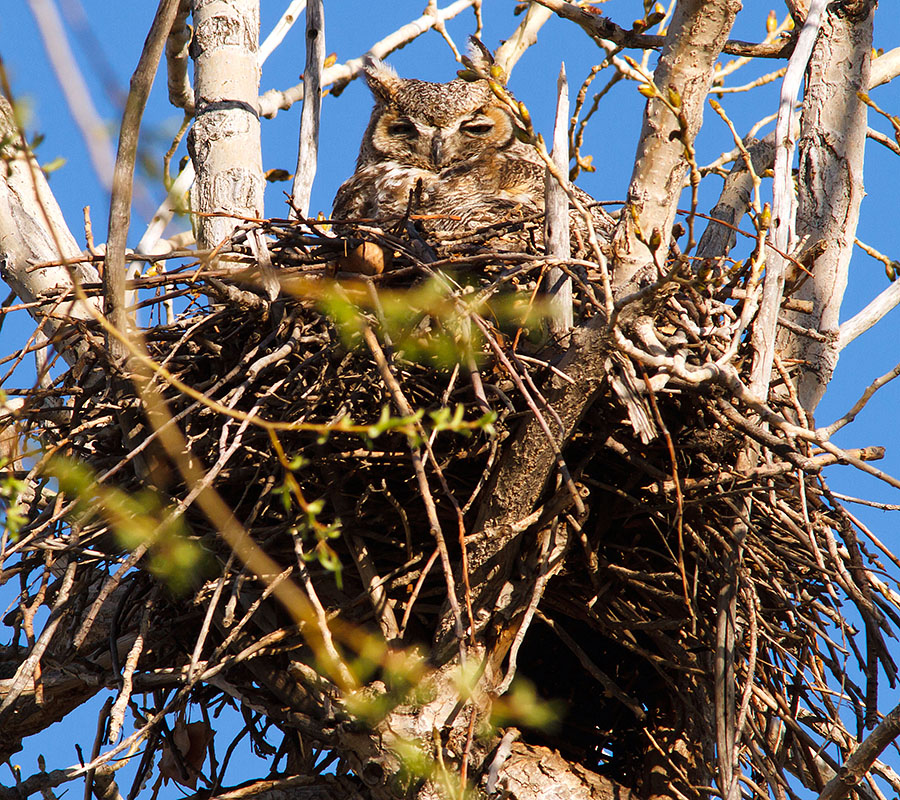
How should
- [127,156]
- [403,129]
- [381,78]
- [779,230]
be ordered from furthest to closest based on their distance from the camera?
[381,78] < [403,129] < [779,230] < [127,156]

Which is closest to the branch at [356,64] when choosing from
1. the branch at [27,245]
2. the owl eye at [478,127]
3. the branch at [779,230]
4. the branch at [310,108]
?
the owl eye at [478,127]

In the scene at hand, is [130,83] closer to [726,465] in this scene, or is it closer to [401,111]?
[726,465]

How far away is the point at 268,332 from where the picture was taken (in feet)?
7.25

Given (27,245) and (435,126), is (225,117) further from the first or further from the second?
(435,126)

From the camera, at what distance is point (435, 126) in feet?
11.5

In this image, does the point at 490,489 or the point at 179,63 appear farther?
the point at 179,63

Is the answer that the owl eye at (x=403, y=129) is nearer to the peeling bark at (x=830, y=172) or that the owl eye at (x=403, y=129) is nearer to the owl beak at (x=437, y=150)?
the owl beak at (x=437, y=150)

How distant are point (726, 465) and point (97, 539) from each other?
1.43m

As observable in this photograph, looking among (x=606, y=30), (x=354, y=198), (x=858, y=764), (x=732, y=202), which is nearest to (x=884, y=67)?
(x=732, y=202)

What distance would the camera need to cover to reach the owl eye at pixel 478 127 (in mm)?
3447

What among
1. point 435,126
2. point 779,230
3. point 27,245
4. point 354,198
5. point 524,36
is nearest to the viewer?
point 779,230

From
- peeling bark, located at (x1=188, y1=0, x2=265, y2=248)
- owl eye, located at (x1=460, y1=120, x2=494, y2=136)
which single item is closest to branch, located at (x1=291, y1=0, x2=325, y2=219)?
peeling bark, located at (x1=188, y1=0, x2=265, y2=248)

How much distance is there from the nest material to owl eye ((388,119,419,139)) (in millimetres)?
1361

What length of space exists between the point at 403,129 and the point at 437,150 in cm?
29
